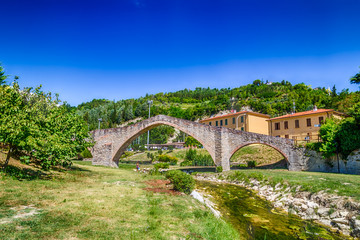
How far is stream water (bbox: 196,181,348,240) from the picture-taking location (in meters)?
8.20

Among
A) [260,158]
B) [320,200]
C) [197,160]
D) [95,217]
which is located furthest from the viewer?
[197,160]

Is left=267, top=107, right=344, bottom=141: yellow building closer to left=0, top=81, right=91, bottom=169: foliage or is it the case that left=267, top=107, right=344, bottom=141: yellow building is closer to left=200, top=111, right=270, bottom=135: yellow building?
left=200, top=111, right=270, bottom=135: yellow building

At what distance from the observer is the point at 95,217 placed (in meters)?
6.61

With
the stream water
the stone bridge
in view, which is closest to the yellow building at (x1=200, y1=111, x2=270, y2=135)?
the stone bridge

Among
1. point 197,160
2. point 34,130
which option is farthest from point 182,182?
point 197,160

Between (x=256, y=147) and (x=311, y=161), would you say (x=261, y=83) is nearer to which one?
(x=256, y=147)

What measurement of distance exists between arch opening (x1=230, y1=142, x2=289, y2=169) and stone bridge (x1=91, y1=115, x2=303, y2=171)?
69.5 inches

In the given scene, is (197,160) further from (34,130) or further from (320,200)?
(34,130)

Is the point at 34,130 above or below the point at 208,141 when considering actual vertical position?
below

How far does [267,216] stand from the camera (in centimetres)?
1054

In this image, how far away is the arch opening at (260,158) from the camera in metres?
29.5

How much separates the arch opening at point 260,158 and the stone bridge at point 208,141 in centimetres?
177

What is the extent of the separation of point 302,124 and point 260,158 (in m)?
9.10

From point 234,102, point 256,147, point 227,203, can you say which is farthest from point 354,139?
point 234,102
